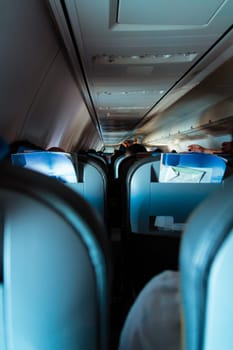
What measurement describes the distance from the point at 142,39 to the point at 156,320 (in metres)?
2.76

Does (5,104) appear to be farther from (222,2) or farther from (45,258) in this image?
(45,258)

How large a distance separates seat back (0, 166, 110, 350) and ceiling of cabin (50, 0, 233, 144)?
78.8 inches

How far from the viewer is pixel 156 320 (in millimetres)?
716

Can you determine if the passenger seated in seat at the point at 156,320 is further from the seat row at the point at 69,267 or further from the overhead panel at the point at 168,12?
the overhead panel at the point at 168,12

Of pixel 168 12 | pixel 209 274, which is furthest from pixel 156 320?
pixel 168 12

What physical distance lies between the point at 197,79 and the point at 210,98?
52.8 inches

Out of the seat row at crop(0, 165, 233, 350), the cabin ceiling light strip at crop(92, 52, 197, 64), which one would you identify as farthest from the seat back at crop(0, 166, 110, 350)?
the cabin ceiling light strip at crop(92, 52, 197, 64)

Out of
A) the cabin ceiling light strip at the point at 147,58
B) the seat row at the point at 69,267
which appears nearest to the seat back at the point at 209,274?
the seat row at the point at 69,267

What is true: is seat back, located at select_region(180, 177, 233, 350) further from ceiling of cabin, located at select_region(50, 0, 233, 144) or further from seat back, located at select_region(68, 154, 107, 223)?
ceiling of cabin, located at select_region(50, 0, 233, 144)

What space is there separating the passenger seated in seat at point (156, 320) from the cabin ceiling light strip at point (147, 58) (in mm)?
3143

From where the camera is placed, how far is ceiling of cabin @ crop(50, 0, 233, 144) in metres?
2.22

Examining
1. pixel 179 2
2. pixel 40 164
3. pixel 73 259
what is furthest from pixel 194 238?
pixel 179 2

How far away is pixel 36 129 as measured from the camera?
4.65 m

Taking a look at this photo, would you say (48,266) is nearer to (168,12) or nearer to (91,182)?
(91,182)
